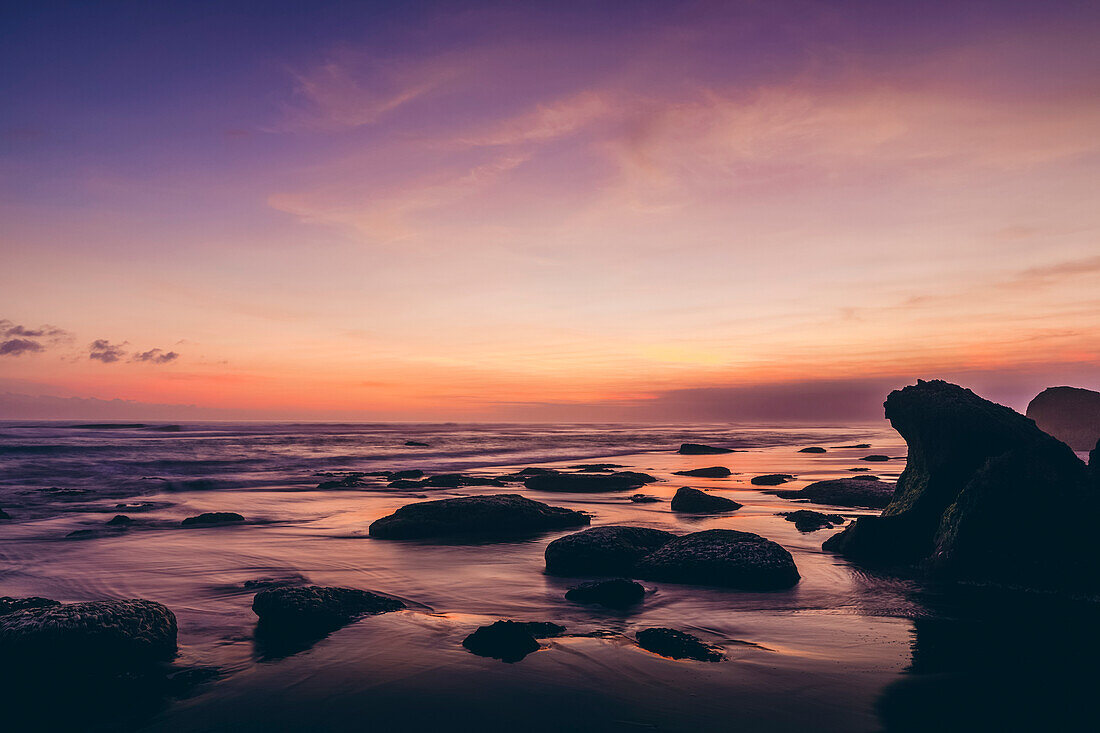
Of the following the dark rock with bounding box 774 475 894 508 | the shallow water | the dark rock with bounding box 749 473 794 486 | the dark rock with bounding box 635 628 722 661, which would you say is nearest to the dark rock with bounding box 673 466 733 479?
the dark rock with bounding box 749 473 794 486

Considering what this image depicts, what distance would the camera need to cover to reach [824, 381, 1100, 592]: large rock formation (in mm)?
7637

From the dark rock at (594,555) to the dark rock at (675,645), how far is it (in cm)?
301

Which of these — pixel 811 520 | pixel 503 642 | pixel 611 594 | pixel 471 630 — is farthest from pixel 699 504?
pixel 503 642

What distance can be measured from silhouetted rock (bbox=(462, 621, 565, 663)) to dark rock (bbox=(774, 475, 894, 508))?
43.3 ft

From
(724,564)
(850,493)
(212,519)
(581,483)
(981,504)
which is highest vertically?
(981,504)

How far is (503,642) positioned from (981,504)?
21.9 ft

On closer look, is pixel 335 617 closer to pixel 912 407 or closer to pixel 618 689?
pixel 618 689

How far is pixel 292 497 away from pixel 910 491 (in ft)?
57.6

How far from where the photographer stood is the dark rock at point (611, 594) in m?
7.48

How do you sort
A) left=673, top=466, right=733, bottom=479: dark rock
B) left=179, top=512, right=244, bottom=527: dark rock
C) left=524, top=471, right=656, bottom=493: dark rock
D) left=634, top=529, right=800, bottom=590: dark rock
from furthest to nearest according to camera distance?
left=673, top=466, right=733, bottom=479: dark rock
left=524, top=471, right=656, bottom=493: dark rock
left=179, top=512, right=244, bottom=527: dark rock
left=634, top=529, right=800, bottom=590: dark rock

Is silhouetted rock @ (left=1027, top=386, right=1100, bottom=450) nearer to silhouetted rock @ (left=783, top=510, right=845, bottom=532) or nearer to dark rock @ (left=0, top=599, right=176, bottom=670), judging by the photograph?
silhouetted rock @ (left=783, top=510, right=845, bottom=532)

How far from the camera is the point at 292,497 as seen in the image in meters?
20.0

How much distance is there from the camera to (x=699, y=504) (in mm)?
15484

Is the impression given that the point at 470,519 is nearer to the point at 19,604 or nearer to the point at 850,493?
the point at 19,604
